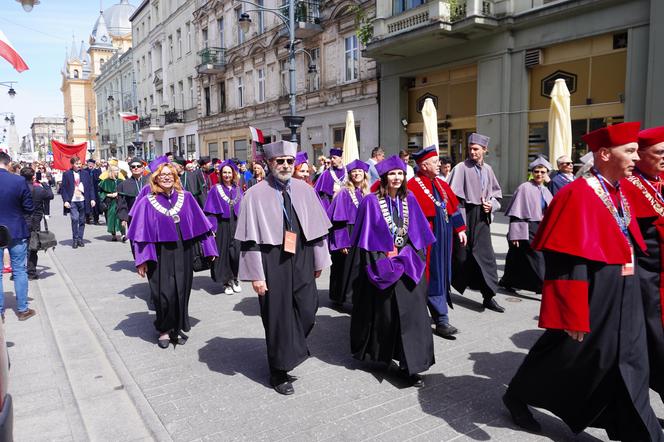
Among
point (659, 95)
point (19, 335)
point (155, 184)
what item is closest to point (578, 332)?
point (155, 184)

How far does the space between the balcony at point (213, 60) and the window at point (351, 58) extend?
13416 millimetres

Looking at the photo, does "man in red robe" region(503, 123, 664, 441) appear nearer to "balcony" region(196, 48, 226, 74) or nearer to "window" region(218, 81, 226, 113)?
"balcony" region(196, 48, 226, 74)

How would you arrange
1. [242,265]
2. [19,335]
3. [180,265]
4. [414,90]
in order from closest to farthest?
[242,265] < [180,265] < [19,335] < [414,90]

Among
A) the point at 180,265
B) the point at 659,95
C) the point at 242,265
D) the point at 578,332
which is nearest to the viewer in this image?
the point at 578,332

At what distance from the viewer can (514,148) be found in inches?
631

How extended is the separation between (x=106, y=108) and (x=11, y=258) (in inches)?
2868

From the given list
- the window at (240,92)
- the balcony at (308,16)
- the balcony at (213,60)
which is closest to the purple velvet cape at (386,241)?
the balcony at (308,16)

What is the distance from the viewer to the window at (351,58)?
72.4 feet

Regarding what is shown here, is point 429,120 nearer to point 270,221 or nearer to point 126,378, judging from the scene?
point 270,221

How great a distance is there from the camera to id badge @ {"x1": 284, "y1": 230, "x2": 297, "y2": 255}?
169 inches

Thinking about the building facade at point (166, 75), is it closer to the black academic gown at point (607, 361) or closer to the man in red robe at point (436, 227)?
the man in red robe at point (436, 227)

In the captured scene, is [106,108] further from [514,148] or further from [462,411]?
[462,411]

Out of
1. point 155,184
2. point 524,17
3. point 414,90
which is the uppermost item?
point 524,17

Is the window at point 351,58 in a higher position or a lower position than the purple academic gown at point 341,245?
higher
